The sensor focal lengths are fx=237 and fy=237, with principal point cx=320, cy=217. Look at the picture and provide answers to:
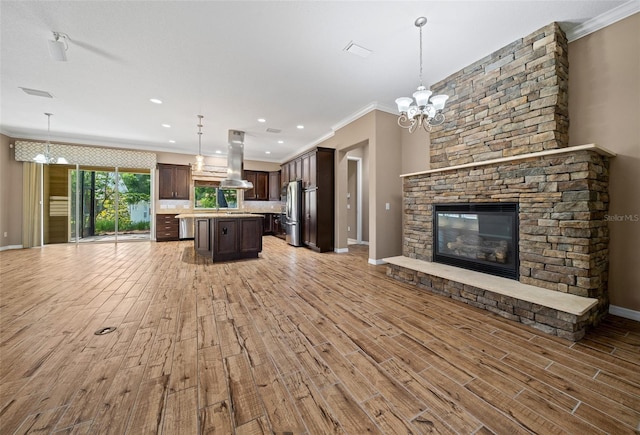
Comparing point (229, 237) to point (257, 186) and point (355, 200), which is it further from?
point (257, 186)

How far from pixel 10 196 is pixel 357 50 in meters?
9.15

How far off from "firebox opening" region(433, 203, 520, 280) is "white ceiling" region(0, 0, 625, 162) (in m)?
2.02

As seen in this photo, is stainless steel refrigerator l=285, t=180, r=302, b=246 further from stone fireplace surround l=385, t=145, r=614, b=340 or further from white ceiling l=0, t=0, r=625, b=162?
stone fireplace surround l=385, t=145, r=614, b=340

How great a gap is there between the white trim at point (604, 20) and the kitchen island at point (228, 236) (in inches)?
209

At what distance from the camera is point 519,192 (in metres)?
2.56

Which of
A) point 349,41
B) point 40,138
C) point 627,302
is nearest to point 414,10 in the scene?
point 349,41

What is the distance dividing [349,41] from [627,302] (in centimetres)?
402

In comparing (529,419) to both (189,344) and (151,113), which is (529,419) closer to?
(189,344)

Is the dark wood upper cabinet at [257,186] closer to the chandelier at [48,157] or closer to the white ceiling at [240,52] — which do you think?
the white ceiling at [240,52]

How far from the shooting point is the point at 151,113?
5020 millimetres

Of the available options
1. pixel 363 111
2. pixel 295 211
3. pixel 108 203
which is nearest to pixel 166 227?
pixel 108 203

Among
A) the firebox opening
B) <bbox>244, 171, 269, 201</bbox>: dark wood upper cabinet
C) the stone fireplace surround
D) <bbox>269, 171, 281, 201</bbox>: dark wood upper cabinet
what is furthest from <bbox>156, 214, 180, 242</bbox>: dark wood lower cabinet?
the stone fireplace surround

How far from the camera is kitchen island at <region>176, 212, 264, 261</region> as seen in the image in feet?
15.7

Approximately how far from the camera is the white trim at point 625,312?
7.51 feet
